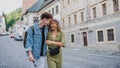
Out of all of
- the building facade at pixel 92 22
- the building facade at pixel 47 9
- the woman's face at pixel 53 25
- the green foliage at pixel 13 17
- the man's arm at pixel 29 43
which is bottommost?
the man's arm at pixel 29 43

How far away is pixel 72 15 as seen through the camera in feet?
147

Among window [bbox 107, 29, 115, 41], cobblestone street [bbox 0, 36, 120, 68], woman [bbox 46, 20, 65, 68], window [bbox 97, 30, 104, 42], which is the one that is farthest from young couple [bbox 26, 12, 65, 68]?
window [bbox 97, 30, 104, 42]

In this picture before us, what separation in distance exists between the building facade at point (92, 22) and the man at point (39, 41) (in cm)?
2512

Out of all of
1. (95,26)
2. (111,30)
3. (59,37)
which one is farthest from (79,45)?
(59,37)

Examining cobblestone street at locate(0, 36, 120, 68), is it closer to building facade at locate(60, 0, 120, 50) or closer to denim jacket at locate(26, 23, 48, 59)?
denim jacket at locate(26, 23, 48, 59)

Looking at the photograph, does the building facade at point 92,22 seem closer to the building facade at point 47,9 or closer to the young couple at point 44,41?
the building facade at point 47,9

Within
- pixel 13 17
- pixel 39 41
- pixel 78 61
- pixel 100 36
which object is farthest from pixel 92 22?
pixel 13 17

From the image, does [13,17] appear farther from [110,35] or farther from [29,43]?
[29,43]

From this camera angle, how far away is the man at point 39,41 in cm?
563

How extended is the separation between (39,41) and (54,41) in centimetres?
30

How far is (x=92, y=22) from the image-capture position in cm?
3666

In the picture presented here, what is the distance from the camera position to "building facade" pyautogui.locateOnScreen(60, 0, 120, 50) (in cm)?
3130

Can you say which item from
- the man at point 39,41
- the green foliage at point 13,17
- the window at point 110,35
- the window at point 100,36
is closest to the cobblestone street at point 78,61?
the man at point 39,41

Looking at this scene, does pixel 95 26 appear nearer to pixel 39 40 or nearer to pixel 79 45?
pixel 79 45
